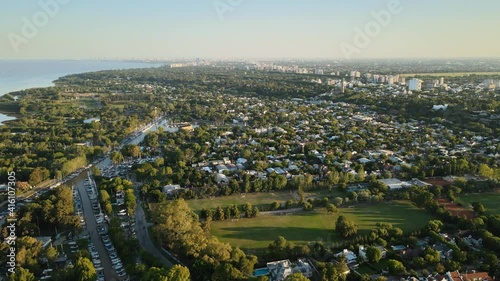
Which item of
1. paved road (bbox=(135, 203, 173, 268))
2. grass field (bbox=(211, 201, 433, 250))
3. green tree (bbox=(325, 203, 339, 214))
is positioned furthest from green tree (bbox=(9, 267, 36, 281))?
green tree (bbox=(325, 203, 339, 214))

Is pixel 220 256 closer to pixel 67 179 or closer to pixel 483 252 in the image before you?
pixel 483 252

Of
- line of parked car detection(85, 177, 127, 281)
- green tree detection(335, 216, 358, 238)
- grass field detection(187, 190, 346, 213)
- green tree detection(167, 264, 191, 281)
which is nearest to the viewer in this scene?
green tree detection(167, 264, 191, 281)

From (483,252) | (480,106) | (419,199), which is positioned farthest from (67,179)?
(480,106)

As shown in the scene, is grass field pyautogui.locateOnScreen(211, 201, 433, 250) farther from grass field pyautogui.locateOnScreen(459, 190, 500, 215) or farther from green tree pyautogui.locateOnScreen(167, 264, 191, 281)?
green tree pyautogui.locateOnScreen(167, 264, 191, 281)

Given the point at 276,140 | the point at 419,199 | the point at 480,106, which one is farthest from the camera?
the point at 480,106

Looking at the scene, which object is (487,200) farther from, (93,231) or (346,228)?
(93,231)
